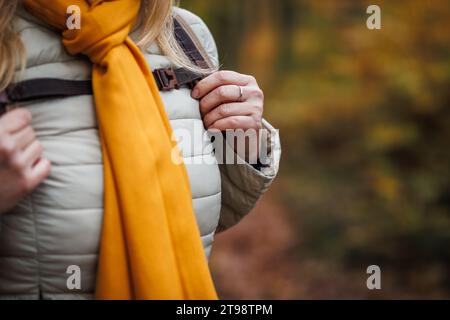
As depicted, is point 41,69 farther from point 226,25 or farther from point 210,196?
point 226,25

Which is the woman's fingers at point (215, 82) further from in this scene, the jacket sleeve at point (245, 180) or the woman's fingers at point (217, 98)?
the jacket sleeve at point (245, 180)

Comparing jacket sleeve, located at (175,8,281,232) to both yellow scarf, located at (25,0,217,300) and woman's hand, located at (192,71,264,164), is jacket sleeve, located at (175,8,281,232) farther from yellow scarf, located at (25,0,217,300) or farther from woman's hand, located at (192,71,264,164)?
yellow scarf, located at (25,0,217,300)

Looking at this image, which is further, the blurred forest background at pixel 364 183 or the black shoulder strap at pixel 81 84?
the blurred forest background at pixel 364 183

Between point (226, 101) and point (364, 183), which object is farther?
point (364, 183)

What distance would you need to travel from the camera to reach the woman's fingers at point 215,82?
6.21 ft

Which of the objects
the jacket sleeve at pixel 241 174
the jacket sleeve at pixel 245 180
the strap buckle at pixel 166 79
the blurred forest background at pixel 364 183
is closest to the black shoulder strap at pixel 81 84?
the strap buckle at pixel 166 79

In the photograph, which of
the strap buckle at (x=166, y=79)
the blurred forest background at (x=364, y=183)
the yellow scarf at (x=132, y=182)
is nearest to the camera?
the yellow scarf at (x=132, y=182)

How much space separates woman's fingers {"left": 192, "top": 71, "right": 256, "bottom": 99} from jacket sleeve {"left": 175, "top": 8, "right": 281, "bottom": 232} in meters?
0.17

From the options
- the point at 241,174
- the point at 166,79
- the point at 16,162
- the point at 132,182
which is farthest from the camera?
the point at 241,174

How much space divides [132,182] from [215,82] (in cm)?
47

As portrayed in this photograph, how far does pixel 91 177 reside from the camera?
1.63m

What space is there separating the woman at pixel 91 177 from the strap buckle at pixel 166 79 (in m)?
0.07

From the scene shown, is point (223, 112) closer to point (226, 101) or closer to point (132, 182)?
point (226, 101)

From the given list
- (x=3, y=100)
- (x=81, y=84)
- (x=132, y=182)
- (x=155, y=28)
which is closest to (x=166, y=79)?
(x=155, y=28)
